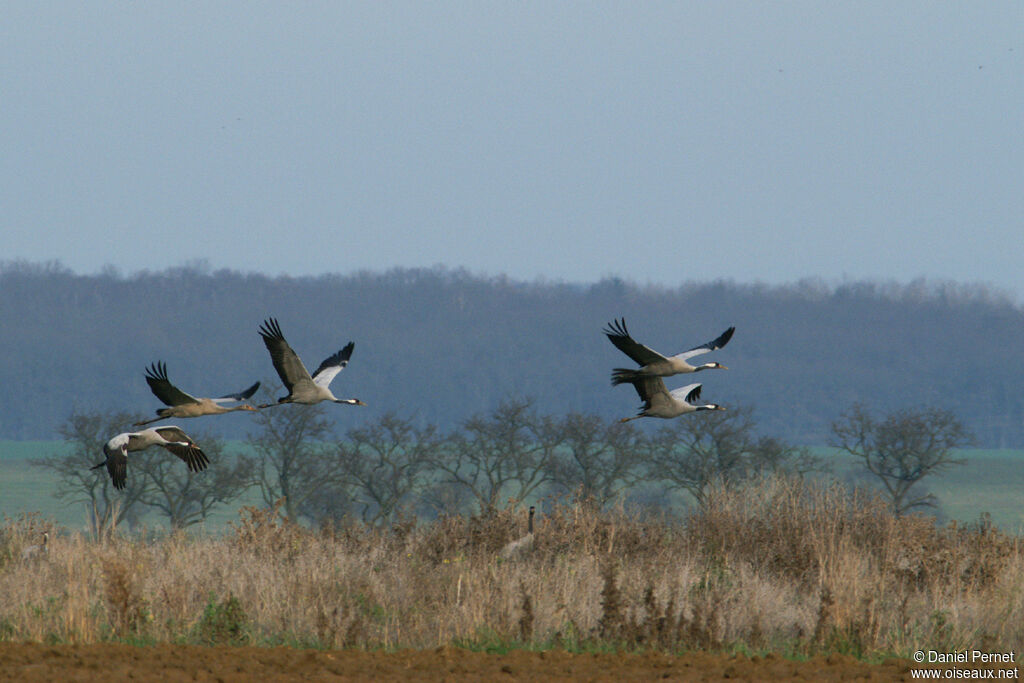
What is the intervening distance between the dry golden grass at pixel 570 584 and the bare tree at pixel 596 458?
36835 mm

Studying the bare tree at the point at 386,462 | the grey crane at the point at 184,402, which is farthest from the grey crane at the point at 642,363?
the bare tree at the point at 386,462

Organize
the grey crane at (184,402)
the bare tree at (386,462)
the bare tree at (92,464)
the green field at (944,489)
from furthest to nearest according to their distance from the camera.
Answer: the green field at (944,489), the bare tree at (386,462), the bare tree at (92,464), the grey crane at (184,402)

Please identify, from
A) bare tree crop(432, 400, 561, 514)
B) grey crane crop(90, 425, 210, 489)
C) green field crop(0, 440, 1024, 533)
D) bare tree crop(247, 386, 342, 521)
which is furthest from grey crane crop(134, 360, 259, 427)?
green field crop(0, 440, 1024, 533)

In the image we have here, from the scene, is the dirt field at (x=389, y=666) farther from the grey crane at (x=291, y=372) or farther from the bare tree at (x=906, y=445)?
the bare tree at (x=906, y=445)

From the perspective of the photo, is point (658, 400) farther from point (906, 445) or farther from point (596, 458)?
point (596, 458)

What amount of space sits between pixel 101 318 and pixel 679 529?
14768 cm

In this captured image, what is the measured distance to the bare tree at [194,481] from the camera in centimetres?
5338

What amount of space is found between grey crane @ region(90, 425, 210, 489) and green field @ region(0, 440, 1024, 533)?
58.7 m

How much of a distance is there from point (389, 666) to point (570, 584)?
3277mm

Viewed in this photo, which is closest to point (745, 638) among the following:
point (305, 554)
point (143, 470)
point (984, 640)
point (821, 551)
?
point (984, 640)

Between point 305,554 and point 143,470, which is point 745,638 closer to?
point 305,554

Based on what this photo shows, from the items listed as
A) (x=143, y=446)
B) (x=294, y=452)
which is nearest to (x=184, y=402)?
(x=143, y=446)

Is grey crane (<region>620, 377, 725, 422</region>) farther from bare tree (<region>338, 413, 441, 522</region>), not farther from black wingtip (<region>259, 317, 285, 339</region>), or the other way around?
bare tree (<region>338, 413, 441, 522</region>)

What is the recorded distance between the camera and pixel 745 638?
12.9 m
